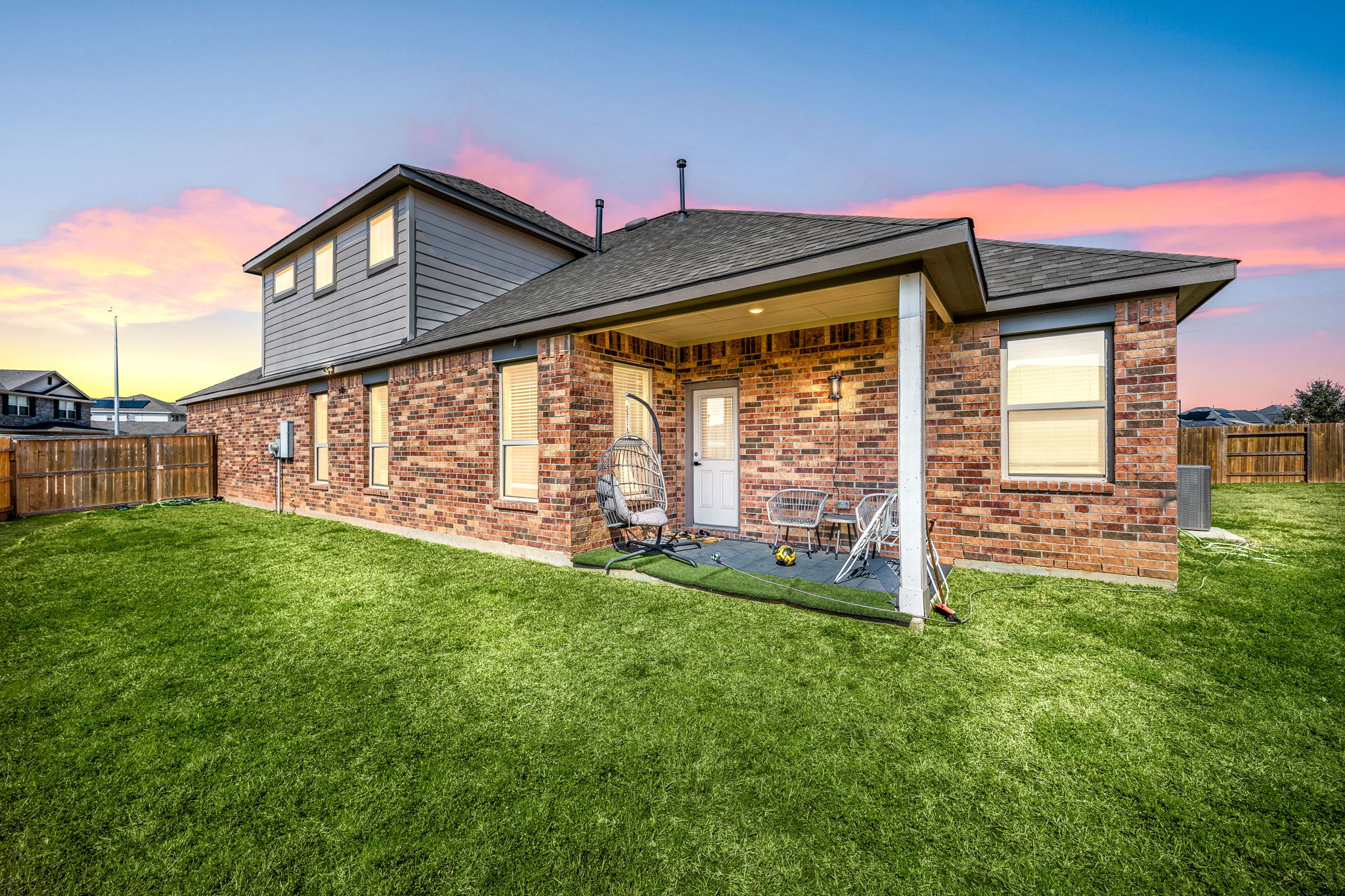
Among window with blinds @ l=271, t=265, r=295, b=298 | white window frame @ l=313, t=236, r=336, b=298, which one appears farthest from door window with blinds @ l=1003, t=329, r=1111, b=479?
window with blinds @ l=271, t=265, r=295, b=298

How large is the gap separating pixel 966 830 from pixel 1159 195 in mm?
11132

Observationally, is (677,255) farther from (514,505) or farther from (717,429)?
(514,505)

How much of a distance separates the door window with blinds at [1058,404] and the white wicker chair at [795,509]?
2054 millimetres

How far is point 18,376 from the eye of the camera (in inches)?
1104

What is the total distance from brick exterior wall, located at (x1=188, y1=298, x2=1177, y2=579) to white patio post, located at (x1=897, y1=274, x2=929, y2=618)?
6.23 ft

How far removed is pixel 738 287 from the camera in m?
4.40

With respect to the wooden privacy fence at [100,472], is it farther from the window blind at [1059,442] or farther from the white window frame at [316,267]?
the window blind at [1059,442]

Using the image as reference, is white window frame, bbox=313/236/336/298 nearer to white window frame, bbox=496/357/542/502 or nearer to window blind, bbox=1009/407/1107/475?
white window frame, bbox=496/357/542/502

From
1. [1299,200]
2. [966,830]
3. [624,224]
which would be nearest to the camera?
[966,830]

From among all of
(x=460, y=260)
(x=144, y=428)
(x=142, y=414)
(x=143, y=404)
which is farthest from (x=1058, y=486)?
(x=143, y=404)

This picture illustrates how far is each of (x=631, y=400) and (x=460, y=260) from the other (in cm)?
514

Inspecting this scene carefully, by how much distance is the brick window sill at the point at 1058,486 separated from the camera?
185 inches

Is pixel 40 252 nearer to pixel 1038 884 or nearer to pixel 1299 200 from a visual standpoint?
pixel 1038 884

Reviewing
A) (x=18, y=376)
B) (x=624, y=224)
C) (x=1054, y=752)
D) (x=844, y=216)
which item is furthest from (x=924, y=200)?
(x=18, y=376)
